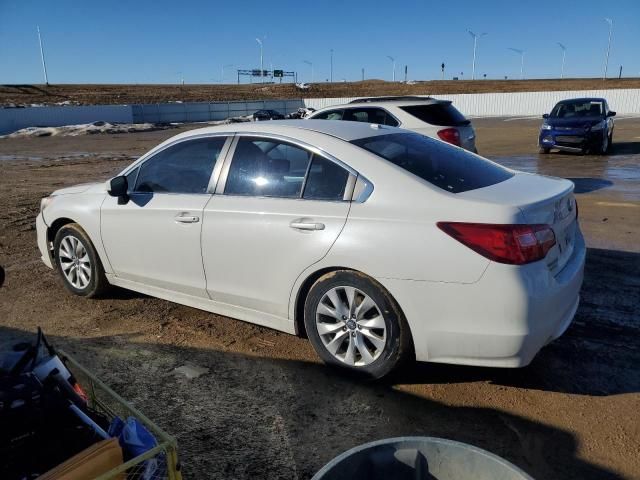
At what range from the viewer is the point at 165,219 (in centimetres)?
420

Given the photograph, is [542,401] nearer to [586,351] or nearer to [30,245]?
[586,351]

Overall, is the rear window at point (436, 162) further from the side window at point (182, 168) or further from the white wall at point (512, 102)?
the white wall at point (512, 102)

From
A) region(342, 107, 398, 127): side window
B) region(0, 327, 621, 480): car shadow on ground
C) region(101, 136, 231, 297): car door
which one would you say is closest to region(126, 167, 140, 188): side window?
region(101, 136, 231, 297): car door

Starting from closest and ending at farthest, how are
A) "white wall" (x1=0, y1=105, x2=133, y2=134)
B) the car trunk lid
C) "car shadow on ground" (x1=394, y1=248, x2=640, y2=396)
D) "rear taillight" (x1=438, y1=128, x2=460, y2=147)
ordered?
the car trunk lid, "car shadow on ground" (x1=394, y1=248, x2=640, y2=396), "rear taillight" (x1=438, y1=128, x2=460, y2=147), "white wall" (x1=0, y1=105, x2=133, y2=134)

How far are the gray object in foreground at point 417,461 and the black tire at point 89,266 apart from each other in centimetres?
373

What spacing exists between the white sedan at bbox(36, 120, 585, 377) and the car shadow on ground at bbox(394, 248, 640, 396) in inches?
16.5

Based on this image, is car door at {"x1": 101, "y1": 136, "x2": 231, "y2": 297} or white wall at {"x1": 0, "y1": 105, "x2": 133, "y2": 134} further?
white wall at {"x1": 0, "y1": 105, "x2": 133, "y2": 134}

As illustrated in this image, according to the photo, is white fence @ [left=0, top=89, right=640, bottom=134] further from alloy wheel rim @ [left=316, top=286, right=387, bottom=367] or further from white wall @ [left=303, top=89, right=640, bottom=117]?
alloy wheel rim @ [left=316, top=286, right=387, bottom=367]

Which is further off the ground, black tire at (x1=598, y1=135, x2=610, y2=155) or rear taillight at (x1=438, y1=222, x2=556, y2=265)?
rear taillight at (x1=438, y1=222, x2=556, y2=265)

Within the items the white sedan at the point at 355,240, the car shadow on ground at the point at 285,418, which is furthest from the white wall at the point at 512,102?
the car shadow on ground at the point at 285,418

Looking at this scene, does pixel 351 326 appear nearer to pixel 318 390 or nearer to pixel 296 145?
pixel 318 390

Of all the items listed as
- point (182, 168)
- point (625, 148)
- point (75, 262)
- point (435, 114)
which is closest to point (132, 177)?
point (182, 168)

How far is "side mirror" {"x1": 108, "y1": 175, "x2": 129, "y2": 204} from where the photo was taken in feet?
14.6

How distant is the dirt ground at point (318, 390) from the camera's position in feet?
9.24
